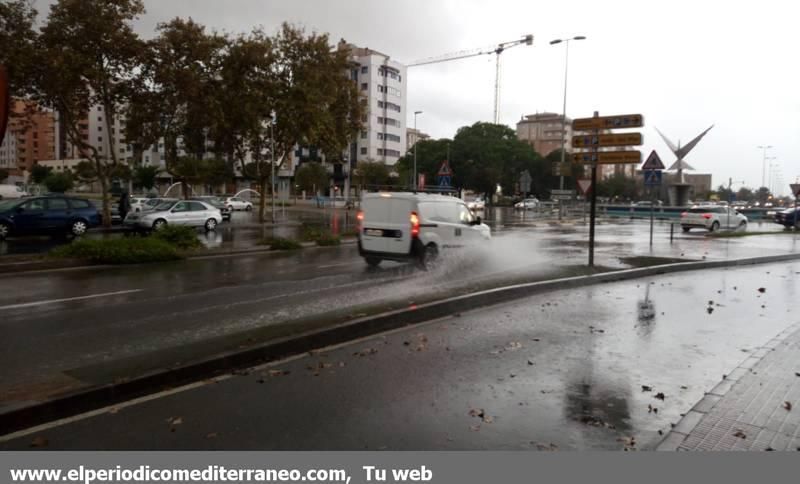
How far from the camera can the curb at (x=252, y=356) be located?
4473 mm

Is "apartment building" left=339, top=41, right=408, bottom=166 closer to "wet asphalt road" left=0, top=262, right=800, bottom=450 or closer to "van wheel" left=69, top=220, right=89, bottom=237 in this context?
"van wheel" left=69, top=220, right=89, bottom=237

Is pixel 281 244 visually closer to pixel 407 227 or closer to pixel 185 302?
pixel 407 227

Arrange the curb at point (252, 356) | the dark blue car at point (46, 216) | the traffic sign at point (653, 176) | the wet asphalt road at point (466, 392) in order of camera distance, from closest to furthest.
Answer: the wet asphalt road at point (466, 392) < the curb at point (252, 356) < the dark blue car at point (46, 216) < the traffic sign at point (653, 176)

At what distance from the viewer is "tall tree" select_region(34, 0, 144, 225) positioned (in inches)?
850

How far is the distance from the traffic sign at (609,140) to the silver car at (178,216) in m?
16.1

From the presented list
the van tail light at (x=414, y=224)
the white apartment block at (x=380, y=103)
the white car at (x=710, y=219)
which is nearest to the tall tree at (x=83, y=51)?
the van tail light at (x=414, y=224)

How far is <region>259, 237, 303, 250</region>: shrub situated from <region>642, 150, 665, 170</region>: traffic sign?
12701mm

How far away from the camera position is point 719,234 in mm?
26688

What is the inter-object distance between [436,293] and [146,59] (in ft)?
63.5

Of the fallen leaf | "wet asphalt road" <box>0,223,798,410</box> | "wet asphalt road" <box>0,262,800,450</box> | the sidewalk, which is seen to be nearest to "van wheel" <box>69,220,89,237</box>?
"wet asphalt road" <box>0,223,798,410</box>

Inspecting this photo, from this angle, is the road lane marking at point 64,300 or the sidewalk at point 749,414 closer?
the sidewalk at point 749,414

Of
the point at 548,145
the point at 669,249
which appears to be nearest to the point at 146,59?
the point at 669,249

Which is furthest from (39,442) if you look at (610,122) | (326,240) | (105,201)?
(105,201)

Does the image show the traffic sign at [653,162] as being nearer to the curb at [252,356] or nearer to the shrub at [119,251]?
the curb at [252,356]
